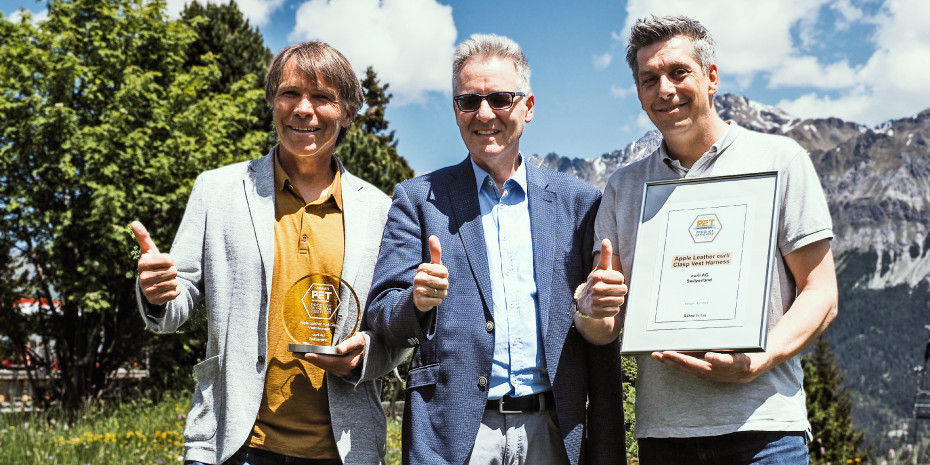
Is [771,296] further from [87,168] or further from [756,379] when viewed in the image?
[87,168]

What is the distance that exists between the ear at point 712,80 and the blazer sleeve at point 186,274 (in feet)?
6.08

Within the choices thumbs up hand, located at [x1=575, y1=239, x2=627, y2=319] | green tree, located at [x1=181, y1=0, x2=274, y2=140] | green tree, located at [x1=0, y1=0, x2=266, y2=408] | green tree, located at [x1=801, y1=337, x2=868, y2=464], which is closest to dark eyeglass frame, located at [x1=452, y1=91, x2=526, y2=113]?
thumbs up hand, located at [x1=575, y1=239, x2=627, y2=319]

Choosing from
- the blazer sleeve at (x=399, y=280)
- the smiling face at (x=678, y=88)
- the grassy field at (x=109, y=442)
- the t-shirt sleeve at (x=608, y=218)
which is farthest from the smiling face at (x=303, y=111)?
the grassy field at (x=109, y=442)

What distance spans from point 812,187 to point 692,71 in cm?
55

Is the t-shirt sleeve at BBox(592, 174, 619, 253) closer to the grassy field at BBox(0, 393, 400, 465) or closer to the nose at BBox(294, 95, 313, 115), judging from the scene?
the nose at BBox(294, 95, 313, 115)

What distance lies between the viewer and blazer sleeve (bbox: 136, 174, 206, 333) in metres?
2.72

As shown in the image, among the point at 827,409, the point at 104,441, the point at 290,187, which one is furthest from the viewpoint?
the point at 827,409

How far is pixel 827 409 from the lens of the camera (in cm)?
1828

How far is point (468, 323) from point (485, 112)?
778mm

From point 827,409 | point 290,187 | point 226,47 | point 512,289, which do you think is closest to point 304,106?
point 290,187

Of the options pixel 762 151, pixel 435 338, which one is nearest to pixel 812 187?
pixel 762 151

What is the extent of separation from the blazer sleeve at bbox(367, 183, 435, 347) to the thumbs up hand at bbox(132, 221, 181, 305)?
0.67 metres

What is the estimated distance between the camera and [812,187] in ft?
8.14

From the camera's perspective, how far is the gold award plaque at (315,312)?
272 cm
